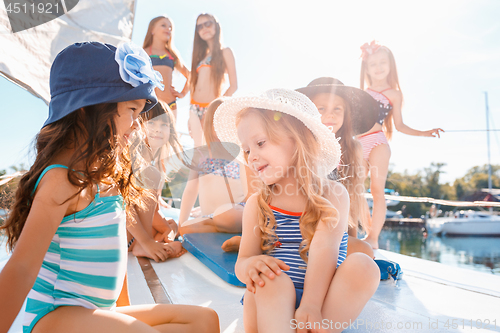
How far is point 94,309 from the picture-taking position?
90 centimetres

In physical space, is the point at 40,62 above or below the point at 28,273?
above

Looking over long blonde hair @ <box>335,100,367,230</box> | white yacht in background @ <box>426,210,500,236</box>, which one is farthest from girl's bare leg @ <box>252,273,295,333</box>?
white yacht in background @ <box>426,210,500,236</box>

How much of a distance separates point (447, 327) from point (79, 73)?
1.49 m

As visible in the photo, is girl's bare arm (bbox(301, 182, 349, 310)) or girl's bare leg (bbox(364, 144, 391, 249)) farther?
girl's bare leg (bbox(364, 144, 391, 249))

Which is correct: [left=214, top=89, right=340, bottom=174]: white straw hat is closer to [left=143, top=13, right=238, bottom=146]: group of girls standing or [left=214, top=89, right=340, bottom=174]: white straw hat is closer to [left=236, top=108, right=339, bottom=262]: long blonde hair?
[left=236, top=108, right=339, bottom=262]: long blonde hair

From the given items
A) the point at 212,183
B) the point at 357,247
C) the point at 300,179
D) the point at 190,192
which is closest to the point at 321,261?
the point at 300,179

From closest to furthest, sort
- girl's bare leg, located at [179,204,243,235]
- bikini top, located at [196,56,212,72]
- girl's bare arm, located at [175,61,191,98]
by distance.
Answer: girl's bare leg, located at [179,204,243,235], bikini top, located at [196,56,212,72], girl's bare arm, located at [175,61,191,98]

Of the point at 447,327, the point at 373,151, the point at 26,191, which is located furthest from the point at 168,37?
the point at 447,327

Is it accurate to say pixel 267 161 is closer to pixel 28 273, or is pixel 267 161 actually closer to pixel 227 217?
pixel 28 273

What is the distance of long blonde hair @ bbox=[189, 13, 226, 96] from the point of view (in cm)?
348

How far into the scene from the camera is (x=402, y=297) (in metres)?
1.49

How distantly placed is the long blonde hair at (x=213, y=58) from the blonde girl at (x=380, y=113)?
1474mm

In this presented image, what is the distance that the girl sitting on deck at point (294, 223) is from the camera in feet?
3.16

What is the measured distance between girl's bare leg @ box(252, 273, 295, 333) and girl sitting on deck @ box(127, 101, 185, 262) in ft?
4.20
